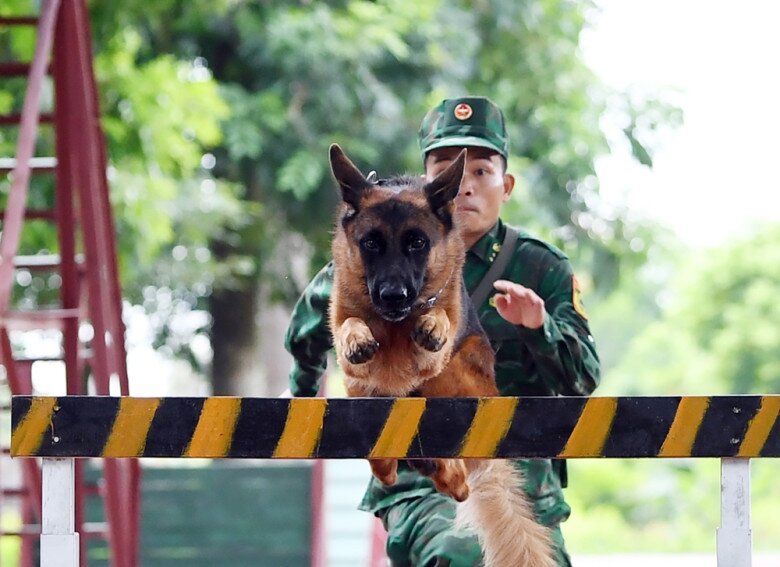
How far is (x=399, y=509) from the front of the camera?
444cm

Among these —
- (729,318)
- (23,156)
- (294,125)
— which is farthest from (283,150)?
(729,318)

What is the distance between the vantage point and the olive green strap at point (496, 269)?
4.47 m

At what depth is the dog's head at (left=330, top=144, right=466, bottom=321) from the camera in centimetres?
371

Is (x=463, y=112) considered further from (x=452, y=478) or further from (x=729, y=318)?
(x=729, y=318)

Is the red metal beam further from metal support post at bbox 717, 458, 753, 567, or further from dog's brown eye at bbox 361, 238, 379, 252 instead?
metal support post at bbox 717, 458, 753, 567

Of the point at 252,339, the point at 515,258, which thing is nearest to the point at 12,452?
the point at 515,258

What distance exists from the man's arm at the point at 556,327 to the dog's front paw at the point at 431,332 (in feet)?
0.82

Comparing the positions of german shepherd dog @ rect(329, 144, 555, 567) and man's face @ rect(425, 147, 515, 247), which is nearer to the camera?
german shepherd dog @ rect(329, 144, 555, 567)

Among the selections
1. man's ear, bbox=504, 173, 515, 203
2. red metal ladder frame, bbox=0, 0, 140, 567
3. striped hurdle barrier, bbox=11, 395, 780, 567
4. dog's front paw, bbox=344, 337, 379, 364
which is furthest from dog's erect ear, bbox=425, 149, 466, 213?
red metal ladder frame, bbox=0, 0, 140, 567

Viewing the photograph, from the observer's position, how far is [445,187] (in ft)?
12.9

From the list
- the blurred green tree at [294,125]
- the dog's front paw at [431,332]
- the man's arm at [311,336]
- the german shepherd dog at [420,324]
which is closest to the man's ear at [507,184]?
the german shepherd dog at [420,324]

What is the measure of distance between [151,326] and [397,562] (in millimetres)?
13131

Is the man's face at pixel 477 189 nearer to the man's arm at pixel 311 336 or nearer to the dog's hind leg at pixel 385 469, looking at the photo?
the man's arm at pixel 311 336

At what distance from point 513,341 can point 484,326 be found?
113 millimetres
